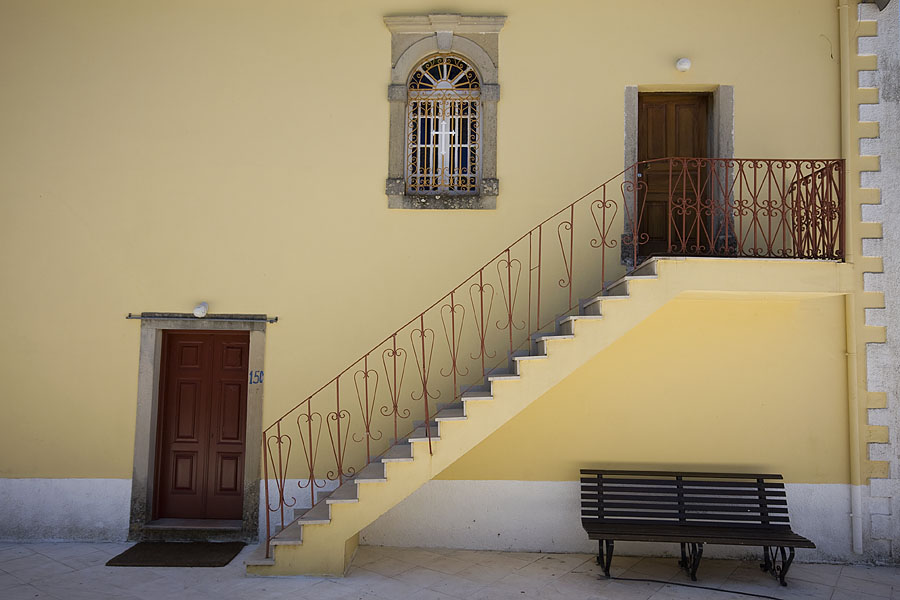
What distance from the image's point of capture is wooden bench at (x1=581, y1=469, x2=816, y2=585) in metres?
5.62

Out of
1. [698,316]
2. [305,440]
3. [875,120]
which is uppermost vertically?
[875,120]

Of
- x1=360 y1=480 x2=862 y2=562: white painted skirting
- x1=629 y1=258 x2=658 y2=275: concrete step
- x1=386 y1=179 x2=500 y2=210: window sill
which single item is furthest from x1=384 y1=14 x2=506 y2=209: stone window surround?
x1=360 y1=480 x2=862 y2=562: white painted skirting

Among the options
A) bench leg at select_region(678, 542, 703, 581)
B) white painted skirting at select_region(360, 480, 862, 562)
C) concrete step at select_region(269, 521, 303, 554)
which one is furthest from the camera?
white painted skirting at select_region(360, 480, 862, 562)

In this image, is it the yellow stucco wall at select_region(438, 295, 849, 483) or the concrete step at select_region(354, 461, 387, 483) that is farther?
the yellow stucco wall at select_region(438, 295, 849, 483)

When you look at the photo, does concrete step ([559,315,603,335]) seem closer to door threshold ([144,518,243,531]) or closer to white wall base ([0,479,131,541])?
door threshold ([144,518,243,531])

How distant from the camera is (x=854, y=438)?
19.8 ft

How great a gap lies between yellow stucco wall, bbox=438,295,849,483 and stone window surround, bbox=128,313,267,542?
194cm

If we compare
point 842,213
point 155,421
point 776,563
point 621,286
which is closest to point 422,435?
point 621,286

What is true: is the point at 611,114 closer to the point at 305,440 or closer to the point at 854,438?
the point at 854,438

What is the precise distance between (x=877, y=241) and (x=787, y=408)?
Result: 1.80 metres

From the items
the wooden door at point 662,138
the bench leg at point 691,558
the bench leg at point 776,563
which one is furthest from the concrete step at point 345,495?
the wooden door at point 662,138

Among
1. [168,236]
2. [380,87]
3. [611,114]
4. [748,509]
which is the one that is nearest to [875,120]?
[611,114]

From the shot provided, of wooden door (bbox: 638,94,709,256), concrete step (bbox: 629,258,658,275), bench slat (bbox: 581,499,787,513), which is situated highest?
wooden door (bbox: 638,94,709,256)

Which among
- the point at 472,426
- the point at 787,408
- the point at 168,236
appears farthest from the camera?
the point at 168,236
